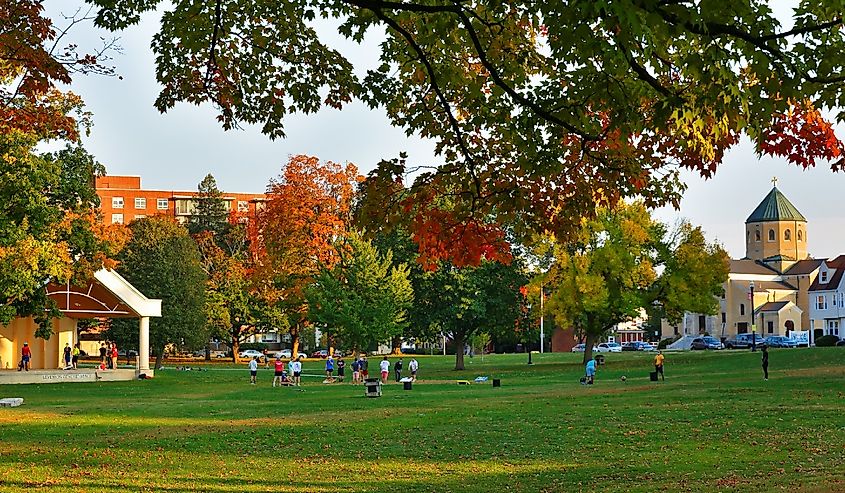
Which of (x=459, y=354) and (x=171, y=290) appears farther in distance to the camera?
(x=171, y=290)

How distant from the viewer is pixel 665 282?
201ft

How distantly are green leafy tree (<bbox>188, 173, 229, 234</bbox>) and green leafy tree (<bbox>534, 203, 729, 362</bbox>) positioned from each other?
52815 mm

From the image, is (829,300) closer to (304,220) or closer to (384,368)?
(304,220)

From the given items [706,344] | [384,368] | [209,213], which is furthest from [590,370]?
[209,213]

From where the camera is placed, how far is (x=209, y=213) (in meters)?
110

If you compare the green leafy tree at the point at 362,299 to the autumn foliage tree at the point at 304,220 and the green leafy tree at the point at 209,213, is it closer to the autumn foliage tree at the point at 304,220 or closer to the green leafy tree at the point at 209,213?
the autumn foliage tree at the point at 304,220

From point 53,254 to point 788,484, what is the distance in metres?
35.6

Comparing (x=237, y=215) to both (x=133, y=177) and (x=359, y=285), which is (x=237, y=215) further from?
(x=133, y=177)

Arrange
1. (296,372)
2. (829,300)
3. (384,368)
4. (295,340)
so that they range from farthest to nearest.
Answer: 1. (829,300)
2. (295,340)
3. (296,372)
4. (384,368)

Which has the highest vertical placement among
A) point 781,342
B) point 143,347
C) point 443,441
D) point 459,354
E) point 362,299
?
point 362,299

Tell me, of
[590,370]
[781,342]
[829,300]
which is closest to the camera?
[590,370]

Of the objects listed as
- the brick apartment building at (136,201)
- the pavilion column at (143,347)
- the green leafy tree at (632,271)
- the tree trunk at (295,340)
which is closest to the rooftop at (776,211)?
the brick apartment building at (136,201)

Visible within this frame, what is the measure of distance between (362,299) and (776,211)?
370ft

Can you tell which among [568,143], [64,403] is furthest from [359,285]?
[568,143]
